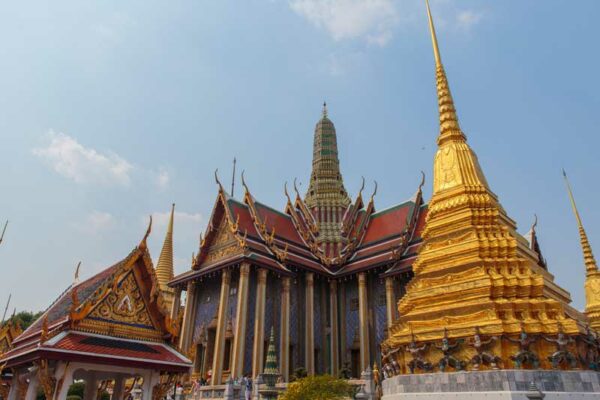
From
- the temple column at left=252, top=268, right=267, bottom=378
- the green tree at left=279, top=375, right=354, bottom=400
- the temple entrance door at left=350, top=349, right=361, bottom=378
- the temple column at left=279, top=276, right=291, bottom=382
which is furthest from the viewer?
the temple entrance door at left=350, top=349, right=361, bottom=378

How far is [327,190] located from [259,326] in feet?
38.0

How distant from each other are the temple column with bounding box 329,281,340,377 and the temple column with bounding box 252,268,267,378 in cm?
363

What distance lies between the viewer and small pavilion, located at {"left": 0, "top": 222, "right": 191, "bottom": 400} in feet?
17.5

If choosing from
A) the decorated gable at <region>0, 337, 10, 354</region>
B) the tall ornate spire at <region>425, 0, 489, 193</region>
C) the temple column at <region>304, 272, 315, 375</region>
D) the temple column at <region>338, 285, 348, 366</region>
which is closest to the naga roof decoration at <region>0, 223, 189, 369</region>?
the decorated gable at <region>0, 337, 10, 354</region>

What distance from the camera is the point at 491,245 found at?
10422mm

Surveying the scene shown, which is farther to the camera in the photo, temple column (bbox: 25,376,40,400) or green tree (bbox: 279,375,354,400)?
green tree (bbox: 279,375,354,400)

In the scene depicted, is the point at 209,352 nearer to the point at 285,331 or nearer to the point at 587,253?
the point at 285,331

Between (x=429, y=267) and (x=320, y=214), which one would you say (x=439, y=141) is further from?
(x=320, y=214)

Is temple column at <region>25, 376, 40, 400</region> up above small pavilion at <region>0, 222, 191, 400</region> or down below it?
below

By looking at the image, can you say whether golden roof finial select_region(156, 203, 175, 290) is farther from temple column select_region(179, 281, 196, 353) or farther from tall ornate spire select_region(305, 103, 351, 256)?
tall ornate spire select_region(305, 103, 351, 256)

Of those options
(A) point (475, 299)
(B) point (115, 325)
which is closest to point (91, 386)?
(B) point (115, 325)

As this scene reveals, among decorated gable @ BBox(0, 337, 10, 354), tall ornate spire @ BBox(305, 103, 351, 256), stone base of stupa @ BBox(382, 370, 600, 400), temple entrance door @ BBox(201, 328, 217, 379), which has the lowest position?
stone base of stupa @ BBox(382, 370, 600, 400)

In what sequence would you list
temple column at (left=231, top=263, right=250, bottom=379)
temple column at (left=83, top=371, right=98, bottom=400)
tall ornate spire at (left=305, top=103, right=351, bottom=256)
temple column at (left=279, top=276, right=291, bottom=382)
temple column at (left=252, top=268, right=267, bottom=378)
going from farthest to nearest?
1. tall ornate spire at (left=305, top=103, right=351, bottom=256)
2. temple column at (left=279, top=276, right=291, bottom=382)
3. temple column at (left=252, top=268, right=267, bottom=378)
4. temple column at (left=231, top=263, right=250, bottom=379)
5. temple column at (left=83, top=371, right=98, bottom=400)

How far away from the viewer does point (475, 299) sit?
958 centimetres
